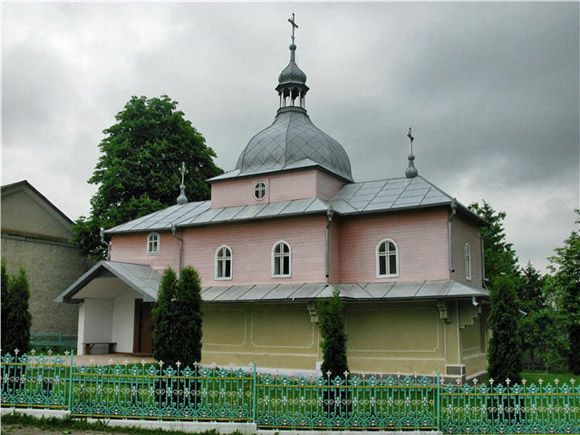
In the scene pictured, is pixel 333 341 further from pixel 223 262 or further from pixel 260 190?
pixel 260 190

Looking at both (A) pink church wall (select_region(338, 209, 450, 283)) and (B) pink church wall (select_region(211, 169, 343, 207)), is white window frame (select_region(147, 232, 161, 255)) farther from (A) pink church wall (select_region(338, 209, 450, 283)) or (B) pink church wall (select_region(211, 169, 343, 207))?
(A) pink church wall (select_region(338, 209, 450, 283))

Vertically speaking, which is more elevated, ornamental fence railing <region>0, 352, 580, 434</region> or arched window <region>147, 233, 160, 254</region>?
arched window <region>147, 233, 160, 254</region>

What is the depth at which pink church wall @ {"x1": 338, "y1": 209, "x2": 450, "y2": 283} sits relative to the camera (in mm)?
16562

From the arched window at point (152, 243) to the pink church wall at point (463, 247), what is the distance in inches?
427

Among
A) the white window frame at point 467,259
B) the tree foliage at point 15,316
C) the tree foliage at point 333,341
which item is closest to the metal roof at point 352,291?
the white window frame at point 467,259

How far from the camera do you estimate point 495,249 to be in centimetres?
3125

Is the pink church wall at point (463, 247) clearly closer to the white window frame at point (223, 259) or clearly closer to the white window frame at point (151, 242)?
the white window frame at point (223, 259)

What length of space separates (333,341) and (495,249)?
23.0 meters

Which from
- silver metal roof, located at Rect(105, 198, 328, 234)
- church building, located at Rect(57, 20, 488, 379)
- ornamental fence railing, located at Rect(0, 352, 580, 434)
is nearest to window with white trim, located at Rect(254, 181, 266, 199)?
church building, located at Rect(57, 20, 488, 379)

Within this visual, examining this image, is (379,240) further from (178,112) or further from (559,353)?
(178,112)

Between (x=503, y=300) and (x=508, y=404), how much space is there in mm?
2017

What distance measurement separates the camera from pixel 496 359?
10.5 meters

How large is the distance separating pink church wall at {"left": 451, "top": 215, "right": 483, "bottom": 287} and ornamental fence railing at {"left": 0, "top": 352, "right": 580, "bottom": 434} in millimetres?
6977

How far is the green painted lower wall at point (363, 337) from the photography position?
15.9m
